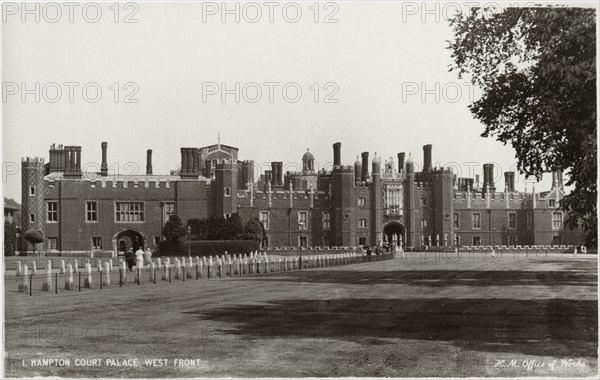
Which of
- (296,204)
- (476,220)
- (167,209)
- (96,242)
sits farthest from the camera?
(476,220)

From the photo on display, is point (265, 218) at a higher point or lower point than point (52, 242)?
higher

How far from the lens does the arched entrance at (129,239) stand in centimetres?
6506

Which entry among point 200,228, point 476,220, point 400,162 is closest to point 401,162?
point 400,162

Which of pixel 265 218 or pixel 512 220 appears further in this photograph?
pixel 512 220

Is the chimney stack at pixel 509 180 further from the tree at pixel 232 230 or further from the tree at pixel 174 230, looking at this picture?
the tree at pixel 174 230

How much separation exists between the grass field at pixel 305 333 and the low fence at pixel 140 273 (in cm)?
186

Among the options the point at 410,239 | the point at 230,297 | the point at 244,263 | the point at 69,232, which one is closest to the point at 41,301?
the point at 230,297

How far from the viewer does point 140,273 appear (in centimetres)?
2980

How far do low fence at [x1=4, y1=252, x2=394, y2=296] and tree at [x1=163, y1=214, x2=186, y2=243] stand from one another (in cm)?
1392

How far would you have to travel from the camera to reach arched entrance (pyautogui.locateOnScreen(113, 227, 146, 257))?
65.1m

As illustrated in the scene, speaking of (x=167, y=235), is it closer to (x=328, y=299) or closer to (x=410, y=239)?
(x=410, y=239)

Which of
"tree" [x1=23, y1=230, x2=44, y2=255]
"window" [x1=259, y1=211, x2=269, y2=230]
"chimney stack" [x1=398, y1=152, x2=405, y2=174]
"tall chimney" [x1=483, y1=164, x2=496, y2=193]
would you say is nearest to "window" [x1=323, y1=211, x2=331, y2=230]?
"window" [x1=259, y1=211, x2=269, y2=230]

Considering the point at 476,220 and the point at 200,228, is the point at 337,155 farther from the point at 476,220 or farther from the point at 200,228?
the point at 200,228

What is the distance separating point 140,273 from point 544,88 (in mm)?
17818
